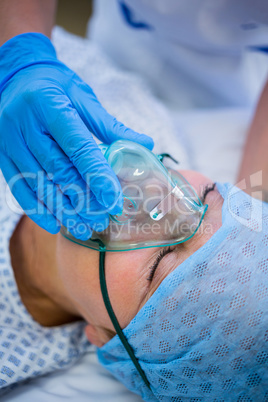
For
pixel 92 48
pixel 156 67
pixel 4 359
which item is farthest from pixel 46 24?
pixel 4 359

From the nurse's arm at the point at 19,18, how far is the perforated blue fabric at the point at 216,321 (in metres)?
0.95

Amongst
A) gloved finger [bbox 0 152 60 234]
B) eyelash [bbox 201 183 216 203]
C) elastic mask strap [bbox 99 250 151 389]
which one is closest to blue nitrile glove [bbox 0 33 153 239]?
gloved finger [bbox 0 152 60 234]

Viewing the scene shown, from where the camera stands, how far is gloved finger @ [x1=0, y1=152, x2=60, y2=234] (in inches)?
45.2

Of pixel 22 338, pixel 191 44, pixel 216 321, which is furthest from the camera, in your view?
pixel 191 44

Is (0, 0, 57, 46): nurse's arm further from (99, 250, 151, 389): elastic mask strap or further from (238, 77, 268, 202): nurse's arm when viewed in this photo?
(238, 77, 268, 202): nurse's arm

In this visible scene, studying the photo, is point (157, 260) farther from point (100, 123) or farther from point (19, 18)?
point (19, 18)

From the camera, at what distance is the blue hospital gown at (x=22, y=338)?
51.1 inches

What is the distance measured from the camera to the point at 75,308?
140 centimetres

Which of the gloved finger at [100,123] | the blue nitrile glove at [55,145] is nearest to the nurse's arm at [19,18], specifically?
the blue nitrile glove at [55,145]

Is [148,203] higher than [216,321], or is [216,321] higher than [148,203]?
[148,203]

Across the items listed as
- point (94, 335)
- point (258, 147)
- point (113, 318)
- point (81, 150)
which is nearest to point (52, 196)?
point (81, 150)

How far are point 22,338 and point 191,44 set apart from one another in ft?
5.47

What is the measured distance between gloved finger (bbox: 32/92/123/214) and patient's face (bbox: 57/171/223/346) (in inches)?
7.0

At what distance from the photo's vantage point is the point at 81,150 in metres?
1.05
